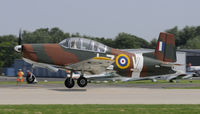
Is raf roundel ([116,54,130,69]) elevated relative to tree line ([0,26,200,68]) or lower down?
lower down

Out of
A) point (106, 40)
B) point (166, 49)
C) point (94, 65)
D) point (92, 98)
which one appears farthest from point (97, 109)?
point (106, 40)

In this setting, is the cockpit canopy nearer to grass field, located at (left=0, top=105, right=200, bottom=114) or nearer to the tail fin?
the tail fin

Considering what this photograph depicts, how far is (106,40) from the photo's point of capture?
10556 centimetres

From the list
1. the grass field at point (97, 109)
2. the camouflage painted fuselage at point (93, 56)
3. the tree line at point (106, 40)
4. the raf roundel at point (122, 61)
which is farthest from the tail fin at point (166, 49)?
the tree line at point (106, 40)

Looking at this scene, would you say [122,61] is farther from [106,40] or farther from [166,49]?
[106,40]

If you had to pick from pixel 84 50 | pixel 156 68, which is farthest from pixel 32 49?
pixel 156 68

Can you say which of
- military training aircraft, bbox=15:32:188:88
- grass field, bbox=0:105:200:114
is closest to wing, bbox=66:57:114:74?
military training aircraft, bbox=15:32:188:88

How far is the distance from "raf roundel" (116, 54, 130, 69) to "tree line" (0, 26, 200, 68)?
57.3m

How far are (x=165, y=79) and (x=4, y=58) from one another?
46760 millimetres

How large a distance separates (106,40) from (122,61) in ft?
277

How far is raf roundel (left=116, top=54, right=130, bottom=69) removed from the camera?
21.2 meters

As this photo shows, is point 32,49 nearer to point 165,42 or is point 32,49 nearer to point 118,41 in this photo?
point 165,42

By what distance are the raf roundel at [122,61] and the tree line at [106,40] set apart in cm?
5728

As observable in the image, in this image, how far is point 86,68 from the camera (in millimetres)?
21062
